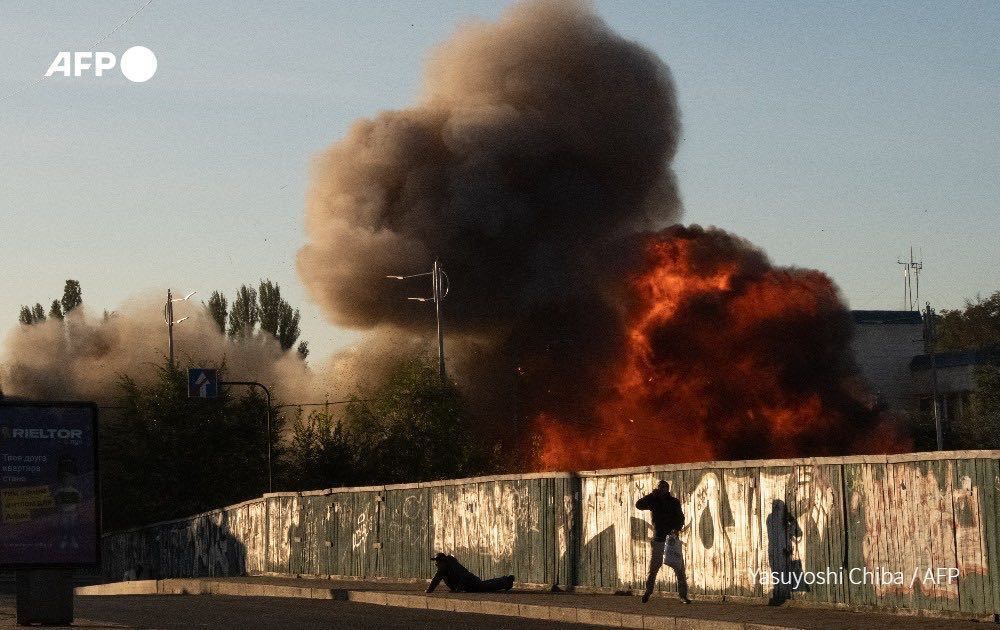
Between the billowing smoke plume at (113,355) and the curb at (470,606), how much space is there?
1913 inches

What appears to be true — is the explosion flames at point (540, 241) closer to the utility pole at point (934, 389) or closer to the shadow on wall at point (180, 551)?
the utility pole at point (934, 389)

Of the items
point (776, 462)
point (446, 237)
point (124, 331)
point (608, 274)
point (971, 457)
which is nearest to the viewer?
point (971, 457)

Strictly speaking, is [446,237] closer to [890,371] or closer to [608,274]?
[608,274]

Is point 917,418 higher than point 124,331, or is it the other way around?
point 124,331

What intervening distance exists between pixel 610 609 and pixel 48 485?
6988 millimetres

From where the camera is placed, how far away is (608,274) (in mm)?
57188

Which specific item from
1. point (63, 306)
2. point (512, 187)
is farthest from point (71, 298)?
point (512, 187)

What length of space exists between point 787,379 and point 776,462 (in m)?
34.0

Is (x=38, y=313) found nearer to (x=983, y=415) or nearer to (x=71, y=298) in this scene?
(x=71, y=298)

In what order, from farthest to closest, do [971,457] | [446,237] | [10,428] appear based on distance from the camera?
1. [446,237]
2. [10,428]
3. [971,457]

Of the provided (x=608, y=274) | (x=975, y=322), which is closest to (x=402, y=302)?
(x=608, y=274)

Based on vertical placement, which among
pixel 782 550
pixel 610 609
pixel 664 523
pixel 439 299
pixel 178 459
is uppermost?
pixel 439 299

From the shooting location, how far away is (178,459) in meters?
59.2

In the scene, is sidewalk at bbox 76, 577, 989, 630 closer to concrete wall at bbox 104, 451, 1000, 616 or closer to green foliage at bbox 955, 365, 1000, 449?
concrete wall at bbox 104, 451, 1000, 616
